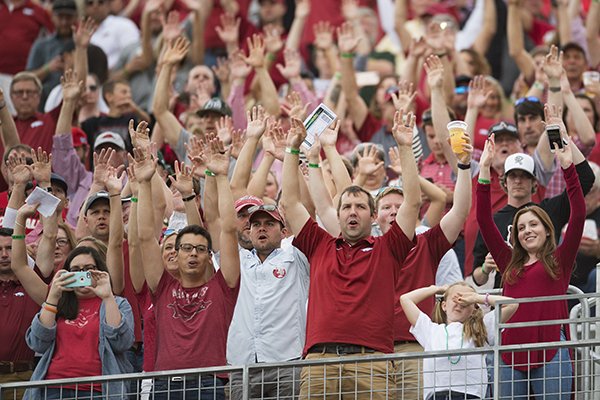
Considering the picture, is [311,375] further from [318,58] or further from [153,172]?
[318,58]

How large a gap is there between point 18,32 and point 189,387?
818 cm

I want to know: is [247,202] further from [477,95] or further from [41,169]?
[477,95]

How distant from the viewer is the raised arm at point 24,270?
10633 mm

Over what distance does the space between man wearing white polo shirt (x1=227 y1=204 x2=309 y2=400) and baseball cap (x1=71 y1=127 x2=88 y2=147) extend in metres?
3.76

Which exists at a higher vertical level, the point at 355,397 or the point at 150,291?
the point at 150,291

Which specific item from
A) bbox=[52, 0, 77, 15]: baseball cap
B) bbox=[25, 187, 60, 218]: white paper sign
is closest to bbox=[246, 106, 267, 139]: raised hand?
bbox=[25, 187, 60, 218]: white paper sign

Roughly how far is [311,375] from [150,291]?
1.57 metres

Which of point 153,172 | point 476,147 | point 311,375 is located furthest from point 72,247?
point 476,147

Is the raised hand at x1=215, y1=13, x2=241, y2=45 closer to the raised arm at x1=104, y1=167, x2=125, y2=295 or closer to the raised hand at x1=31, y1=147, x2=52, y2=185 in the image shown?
the raised hand at x1=31, y1=147, x2=52, y2=185

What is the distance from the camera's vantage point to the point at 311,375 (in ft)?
30.5

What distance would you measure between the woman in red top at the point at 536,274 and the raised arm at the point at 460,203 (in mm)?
98

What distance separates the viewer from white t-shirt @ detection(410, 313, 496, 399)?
9.38m

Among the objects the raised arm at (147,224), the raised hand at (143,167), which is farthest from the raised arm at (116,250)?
the raised hand at (143,167)

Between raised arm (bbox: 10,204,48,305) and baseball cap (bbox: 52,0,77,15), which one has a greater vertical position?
baseball cap (bbox: 52,0,77,15)
